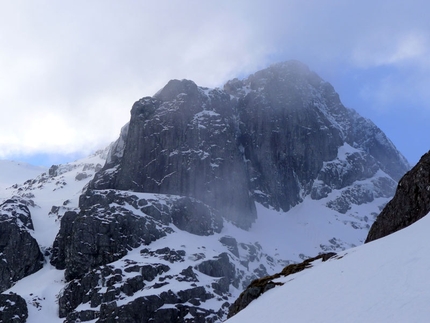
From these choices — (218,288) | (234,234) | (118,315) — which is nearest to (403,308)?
(118,315)

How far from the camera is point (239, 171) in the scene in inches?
7741

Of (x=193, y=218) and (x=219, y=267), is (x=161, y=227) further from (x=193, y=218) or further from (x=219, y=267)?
(x=219, y=267)

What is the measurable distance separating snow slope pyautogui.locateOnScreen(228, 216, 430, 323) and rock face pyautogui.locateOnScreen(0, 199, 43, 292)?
131m

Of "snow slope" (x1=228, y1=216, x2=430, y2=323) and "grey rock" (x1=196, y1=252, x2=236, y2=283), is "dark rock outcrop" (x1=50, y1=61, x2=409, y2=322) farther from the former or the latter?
"snow slope" (x1=228, y1=216, x2=430, y2=323)

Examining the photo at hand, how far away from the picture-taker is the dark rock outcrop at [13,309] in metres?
117

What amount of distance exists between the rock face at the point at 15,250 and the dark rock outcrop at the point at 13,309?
1739cm

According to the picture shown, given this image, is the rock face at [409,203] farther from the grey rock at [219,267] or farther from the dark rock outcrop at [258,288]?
the grey rock at [219,267]

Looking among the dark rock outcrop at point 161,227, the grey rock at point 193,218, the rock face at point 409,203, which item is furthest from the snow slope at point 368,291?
the grey rock at point 193,218

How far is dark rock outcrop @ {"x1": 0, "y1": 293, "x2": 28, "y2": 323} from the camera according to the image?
4606 inches

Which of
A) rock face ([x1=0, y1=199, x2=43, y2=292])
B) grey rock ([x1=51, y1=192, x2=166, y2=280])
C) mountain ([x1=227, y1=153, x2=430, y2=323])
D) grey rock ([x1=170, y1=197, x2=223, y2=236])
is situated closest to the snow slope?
mountain ([x1=227, y1=153, x2=430, y2=323])

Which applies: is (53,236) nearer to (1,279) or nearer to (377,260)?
(1,279)

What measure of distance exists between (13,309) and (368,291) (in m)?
119

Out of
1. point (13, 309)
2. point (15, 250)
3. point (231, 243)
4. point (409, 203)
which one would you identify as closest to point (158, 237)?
point (231, 243)

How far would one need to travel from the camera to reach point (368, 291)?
55.7 feet
